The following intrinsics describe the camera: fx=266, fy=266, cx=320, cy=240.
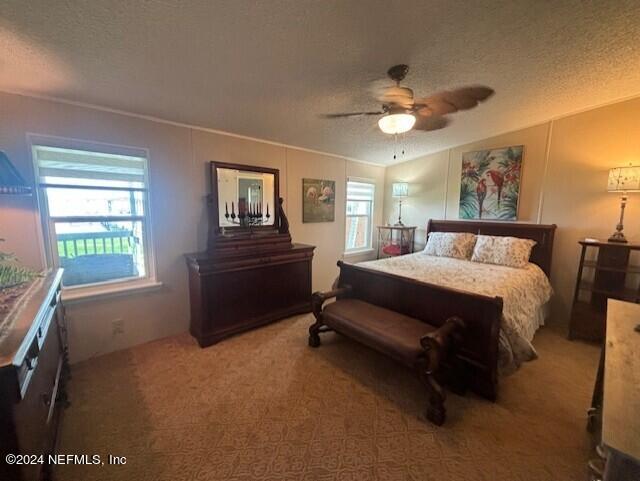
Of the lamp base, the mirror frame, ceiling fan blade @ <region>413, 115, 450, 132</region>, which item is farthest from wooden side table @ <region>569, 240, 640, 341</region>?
the mirror frame

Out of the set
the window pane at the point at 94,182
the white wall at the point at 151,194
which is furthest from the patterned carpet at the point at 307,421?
the window pane at the point at 94,182

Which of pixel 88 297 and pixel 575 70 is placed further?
pixel 88 297

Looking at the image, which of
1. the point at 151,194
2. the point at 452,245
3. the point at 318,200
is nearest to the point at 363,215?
the point at 318,200

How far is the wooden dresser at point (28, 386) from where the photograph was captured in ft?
2.89

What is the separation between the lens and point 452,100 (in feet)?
8.05

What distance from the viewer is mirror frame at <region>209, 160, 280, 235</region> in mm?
2910

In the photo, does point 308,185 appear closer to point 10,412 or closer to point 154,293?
point 154,293

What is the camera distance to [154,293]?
108 inches

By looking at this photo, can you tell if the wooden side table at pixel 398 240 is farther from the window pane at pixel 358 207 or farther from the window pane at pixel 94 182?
the window pane at pixel 94 182

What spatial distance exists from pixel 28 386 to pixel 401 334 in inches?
80.2

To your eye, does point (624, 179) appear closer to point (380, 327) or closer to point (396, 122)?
point (396, 122)

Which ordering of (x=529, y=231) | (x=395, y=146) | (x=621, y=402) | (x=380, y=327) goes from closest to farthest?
(x=621, y=402) < (x=380, y=327) < (x=529, y=231) < (x=395, y=146)

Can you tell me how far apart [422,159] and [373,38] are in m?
3.13

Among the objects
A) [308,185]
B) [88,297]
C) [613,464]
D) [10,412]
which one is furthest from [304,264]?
[613,464]
